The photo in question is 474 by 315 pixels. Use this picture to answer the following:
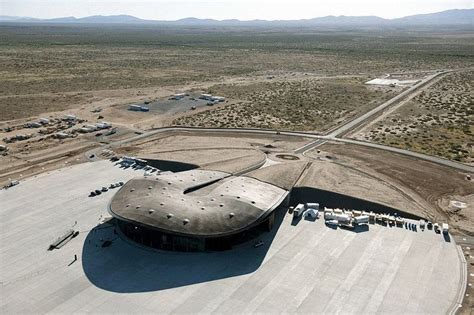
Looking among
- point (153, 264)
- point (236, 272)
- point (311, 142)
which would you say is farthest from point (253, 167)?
point (153, 264)

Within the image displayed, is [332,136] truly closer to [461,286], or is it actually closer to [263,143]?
[263,143]

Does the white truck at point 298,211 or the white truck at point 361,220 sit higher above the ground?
the white truck at point 298,211

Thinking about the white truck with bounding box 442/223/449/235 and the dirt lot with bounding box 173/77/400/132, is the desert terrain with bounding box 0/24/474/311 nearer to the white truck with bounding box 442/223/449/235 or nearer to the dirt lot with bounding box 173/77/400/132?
the dirt lot with bounding box 173/77/400/132

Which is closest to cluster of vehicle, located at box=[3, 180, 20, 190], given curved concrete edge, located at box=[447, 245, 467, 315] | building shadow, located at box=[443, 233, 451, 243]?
curved concrete edge, located at box=[447, 245, 467, 315]

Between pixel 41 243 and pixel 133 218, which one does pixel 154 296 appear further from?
pixel 41 243

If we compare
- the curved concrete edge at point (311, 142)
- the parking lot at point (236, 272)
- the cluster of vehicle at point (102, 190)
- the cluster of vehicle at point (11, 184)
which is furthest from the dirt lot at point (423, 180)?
the cluster of vehicle at point (11, 184)

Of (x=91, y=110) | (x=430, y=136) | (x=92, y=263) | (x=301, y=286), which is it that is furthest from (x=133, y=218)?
(x=91, y=110)

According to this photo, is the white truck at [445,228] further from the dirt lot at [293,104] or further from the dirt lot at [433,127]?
the dirt lot at [293,104]

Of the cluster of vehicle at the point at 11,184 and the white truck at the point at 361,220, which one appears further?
the cluster of vehicle at the point at 11,184
